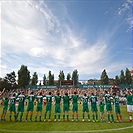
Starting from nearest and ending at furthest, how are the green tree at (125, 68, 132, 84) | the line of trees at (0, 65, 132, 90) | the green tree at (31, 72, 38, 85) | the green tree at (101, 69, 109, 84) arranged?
the line of trees at (0, 65, 132, 90), the green tree at (125, 68, 132, 84), the green tree at (31, 72, 38, 85), the green tree at (101, 69, 109, 84)

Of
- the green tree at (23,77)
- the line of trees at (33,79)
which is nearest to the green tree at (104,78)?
the line of trees at (33,79)

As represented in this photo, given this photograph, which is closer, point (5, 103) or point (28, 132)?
point (28, 132)

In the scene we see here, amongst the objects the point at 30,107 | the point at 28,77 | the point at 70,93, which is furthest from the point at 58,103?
the point at 28,77

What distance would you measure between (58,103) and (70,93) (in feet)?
4.78

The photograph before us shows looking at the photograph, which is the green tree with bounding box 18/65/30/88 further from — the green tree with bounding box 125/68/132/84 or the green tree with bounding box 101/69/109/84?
the green tree with bounding box 125/68/132/84

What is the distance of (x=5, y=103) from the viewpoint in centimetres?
1445

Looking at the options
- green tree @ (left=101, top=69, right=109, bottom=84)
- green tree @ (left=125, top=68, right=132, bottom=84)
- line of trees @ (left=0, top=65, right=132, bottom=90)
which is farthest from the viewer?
green tree @ (left=101, top=69, right=109, bottom=84)

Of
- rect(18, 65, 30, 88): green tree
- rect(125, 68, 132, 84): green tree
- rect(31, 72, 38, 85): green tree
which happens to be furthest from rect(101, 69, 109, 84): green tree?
rect(18, 65, 30, 88): green tree

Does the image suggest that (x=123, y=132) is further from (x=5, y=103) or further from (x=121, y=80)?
(x=121, y=80)

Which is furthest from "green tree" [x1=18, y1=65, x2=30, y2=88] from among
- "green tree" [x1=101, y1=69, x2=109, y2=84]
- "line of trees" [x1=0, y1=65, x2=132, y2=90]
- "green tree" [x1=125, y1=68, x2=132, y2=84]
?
"green tree" [x1=125, y1=68, x2=132, y2=84]

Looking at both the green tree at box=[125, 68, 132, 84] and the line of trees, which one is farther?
the green tree at box=[125, 68, 132, 84]

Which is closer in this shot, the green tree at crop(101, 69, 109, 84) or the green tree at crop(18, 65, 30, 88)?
the green tree at crop(18, 65, 30, 88)

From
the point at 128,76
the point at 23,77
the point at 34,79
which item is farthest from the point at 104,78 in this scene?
the point at 23,77

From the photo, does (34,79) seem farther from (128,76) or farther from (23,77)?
(128,76)
